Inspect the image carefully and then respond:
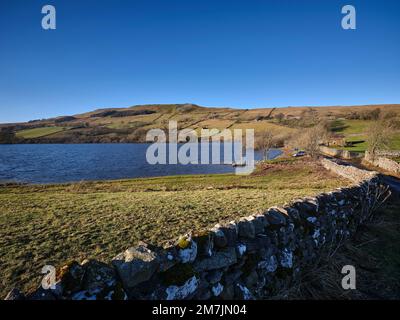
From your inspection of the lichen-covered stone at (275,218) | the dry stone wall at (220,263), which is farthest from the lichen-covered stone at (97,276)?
the lichen-covered stone at (275,218)

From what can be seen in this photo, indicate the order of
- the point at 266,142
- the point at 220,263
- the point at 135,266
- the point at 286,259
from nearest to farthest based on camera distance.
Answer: the point at 135,266
the point at 220,263
the point at 286,259
the point at 266,142

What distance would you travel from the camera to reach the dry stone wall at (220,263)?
126 inches

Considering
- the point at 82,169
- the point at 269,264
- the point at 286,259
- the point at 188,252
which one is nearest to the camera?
the point at 188,252

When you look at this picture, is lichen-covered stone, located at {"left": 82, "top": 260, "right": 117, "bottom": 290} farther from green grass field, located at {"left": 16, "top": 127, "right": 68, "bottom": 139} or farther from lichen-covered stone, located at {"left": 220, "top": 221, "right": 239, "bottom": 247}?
green grass field, located at {"left": 16, "top": 127, "right": 68, "bottom": 139}

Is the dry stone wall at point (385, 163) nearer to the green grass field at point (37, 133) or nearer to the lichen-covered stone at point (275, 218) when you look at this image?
the lichen-covered stone at point (275, 218)

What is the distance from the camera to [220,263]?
4238 mm

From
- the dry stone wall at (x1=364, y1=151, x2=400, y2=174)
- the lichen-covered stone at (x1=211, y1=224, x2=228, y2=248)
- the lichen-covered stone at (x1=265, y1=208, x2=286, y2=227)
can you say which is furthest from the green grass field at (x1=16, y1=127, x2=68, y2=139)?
the lichen-covered stone at (x1=211, y1=224, x2=228, y2=248)

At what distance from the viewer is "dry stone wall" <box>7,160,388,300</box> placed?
10.5 ft

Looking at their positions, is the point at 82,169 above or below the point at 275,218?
below

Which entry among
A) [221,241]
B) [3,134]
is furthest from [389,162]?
[3,134]

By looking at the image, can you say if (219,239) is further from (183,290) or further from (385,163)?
(385,163)

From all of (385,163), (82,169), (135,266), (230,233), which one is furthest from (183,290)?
(82,169)

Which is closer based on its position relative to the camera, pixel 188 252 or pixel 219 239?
pixel 188 252
